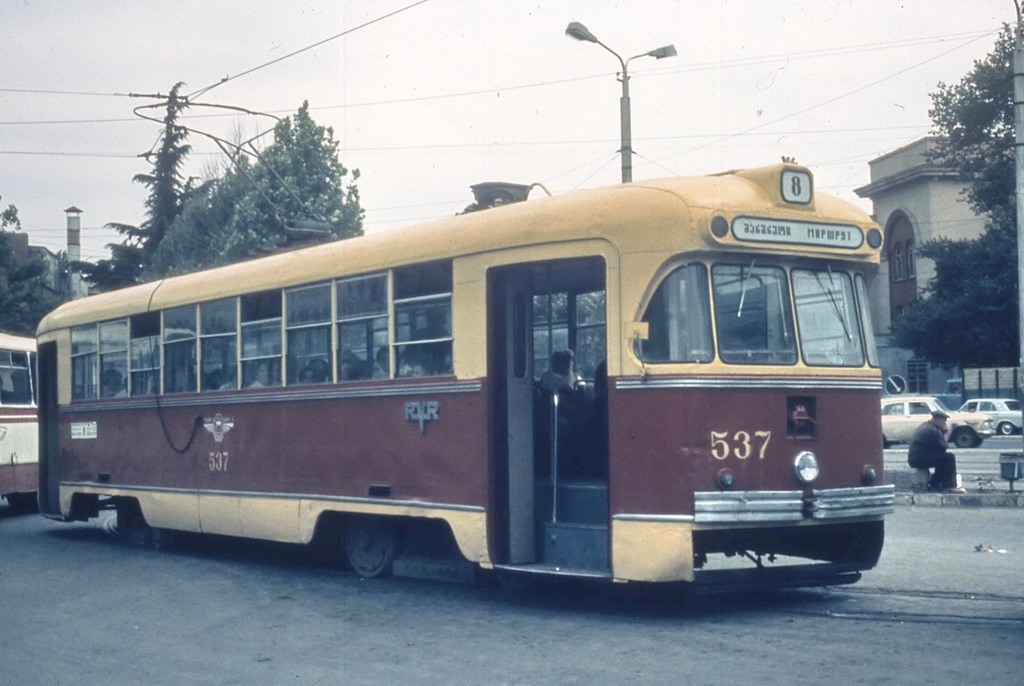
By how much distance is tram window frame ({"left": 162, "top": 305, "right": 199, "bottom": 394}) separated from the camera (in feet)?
45.5

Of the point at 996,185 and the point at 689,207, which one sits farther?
the point at 996,185

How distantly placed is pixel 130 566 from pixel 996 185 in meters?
35.0

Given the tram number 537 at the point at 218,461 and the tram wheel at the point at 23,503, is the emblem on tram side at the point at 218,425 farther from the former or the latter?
the tram wheel at the point at 23,503

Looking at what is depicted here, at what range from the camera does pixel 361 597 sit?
35.0 ft

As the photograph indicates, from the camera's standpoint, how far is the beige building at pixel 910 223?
4975 centimetres

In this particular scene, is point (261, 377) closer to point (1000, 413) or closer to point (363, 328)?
point (363, 328)

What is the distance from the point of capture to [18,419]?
65.2 ft

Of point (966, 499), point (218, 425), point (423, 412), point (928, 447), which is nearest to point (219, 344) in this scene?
point (218, 425)

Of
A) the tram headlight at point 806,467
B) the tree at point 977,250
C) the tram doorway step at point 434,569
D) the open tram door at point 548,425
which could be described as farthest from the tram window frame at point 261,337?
the tree at point 977,250

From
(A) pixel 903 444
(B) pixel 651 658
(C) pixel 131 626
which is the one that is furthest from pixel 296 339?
(A) pixel 903 444

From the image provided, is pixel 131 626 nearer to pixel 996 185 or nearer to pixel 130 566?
pixel 130 566

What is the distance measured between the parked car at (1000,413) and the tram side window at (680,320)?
40.3 metres

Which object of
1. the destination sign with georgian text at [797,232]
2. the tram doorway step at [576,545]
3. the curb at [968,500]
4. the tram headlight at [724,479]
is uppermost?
the destination sign with georgian text at [797,232]

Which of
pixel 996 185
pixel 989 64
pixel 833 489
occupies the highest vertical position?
pixel 989 64
